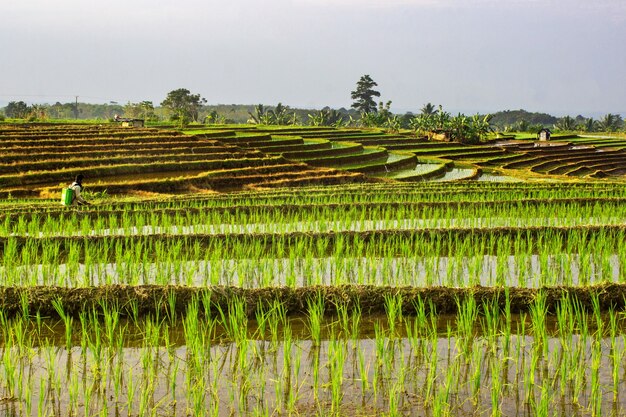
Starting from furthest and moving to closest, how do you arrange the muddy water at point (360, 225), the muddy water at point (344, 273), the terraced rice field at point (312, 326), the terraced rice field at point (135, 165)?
1. the terraced rice field at point (135, 165)
2. the muddy water at point (360, 225)
3. the muddy water at point (344, 273)
4. the terraced rice field at point (312, 326)

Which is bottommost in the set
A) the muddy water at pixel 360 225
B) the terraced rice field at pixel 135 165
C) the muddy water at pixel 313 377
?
the muddy water at pixel 313 377

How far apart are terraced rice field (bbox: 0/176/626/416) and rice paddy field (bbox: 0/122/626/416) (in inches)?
0.7

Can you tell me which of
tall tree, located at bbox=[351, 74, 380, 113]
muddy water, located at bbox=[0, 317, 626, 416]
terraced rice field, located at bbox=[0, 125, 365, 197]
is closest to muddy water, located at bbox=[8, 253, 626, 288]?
muddy water, located at bbox=[0, 317, 626, 416]

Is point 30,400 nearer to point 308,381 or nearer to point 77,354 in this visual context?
point 77,354

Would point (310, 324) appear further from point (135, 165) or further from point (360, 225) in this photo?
point (135, 165)

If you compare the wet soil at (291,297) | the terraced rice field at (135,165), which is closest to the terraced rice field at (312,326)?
the wet soil at (291,297)

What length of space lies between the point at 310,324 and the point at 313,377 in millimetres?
1233

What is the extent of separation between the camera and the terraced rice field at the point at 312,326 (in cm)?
394

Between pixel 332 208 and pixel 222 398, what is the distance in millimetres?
7748

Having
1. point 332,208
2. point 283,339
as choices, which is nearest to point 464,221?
point 332,208

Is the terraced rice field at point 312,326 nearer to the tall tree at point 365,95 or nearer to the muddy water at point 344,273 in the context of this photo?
the muddy water at point 344,273

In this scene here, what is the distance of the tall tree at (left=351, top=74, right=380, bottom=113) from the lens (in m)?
85.6

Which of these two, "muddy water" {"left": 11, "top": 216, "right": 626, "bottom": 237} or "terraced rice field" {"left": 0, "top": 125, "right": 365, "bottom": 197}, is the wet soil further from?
"terraced rice field" {"left": 0, "top": 125, "right": 365, "bottom": 197}

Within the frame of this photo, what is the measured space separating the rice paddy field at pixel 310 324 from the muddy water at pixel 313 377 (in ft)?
0.05
